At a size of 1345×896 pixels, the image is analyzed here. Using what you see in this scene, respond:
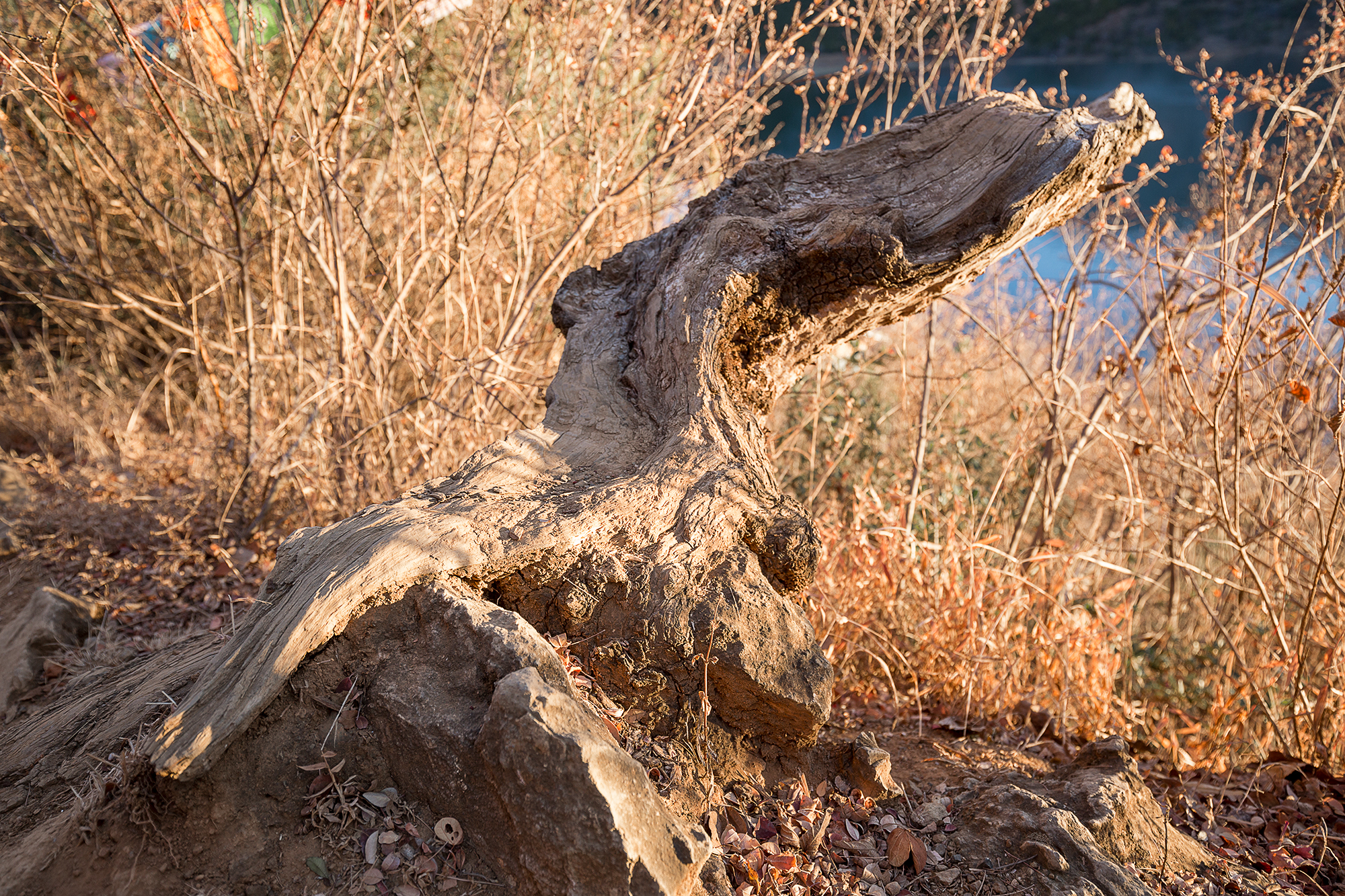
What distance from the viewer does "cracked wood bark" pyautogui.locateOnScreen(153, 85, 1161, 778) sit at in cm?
182

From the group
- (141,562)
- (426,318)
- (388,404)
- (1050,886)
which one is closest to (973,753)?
(1050,886)

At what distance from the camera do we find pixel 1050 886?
1794 mm

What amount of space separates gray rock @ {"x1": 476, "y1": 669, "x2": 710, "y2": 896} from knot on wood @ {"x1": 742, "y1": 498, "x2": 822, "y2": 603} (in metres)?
0.75

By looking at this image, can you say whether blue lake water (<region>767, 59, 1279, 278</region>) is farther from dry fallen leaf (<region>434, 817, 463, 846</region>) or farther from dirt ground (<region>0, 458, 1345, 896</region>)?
dry fallen leaf (<region>434, 817, 463, 846</region>)

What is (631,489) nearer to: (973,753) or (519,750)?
(519,750)

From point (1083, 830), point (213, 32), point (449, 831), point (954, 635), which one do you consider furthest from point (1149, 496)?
point (213, 32)

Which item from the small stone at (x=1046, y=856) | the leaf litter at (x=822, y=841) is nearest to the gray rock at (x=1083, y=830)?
the small stone at (x=1046, y=856)

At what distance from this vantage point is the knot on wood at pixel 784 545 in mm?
2098

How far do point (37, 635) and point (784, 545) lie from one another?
2.69m

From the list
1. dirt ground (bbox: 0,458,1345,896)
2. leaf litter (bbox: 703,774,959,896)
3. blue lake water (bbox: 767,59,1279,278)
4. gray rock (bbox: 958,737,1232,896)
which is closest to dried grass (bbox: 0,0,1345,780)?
dirt ground (bbox: 0,458,1345,896)

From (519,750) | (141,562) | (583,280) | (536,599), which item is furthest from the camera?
(141,562)

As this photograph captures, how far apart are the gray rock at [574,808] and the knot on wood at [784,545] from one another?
75 centimetres

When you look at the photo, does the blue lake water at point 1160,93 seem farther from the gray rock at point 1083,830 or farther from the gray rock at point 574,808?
the gray rock at point 574,808

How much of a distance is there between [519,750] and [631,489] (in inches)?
31.0
